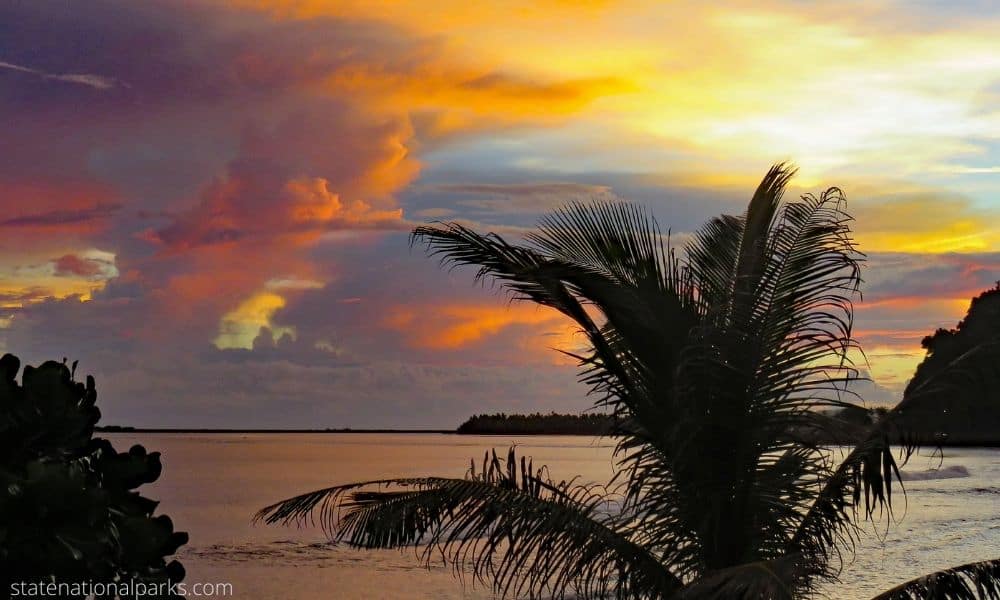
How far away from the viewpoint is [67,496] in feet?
8.38

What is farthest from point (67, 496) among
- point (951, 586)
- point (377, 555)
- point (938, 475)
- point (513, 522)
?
point (938, 475)

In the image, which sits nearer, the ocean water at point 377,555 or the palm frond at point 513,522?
the palm frond at point 513,522

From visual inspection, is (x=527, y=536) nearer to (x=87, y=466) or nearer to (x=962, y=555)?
(x=87, y=466)

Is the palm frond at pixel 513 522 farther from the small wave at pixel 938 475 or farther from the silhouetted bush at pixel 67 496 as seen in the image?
the small wave at pixel 938 475

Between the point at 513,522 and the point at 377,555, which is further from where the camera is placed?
the point at 377,555

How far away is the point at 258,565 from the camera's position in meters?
35.9

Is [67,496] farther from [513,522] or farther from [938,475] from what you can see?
[938,475]

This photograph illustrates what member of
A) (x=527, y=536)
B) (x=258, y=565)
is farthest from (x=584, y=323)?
(x=258, y=565)

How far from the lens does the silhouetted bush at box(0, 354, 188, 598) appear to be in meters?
2.55

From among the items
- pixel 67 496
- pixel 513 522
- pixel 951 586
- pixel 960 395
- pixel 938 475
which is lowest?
pixel 938 475

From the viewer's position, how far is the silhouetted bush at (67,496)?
2.55m

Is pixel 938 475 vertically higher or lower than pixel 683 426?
lower

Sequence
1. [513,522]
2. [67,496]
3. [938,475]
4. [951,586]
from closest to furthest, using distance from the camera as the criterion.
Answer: [67,496] < [951,586] < [513,522] < [938,475]

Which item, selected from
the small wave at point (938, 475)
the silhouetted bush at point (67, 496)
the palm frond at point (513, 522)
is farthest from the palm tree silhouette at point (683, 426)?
the small wave at point (938, 475)
